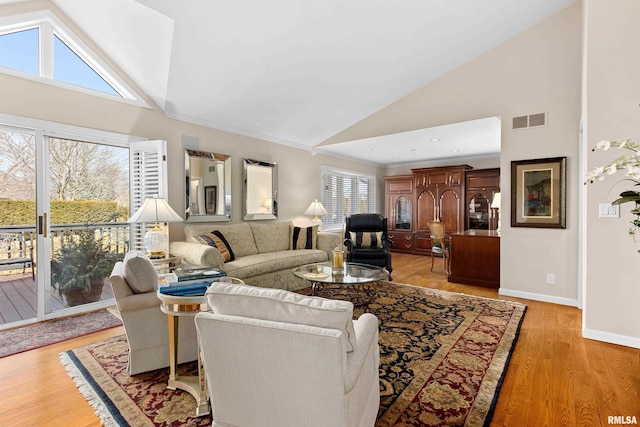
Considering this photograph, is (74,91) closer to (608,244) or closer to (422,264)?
(608,244)

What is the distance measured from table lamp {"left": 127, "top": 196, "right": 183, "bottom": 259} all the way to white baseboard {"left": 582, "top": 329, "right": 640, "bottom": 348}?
4.14m

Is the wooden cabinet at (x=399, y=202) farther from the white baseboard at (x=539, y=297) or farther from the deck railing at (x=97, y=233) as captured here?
the deck railing at (x=97, y=233)

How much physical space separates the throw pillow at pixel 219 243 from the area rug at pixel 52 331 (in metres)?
1.20

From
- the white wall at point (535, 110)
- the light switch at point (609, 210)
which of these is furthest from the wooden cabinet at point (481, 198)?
the light switch at point (609, 210)

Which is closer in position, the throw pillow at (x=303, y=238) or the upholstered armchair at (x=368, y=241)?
the upholstered armchair at (x=368, y=241)

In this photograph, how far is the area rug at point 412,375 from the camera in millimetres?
1745

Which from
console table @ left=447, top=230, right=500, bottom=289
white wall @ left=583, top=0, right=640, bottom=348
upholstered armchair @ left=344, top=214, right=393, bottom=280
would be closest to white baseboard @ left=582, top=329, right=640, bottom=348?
white wall @ left=583, top=0, right=640, bottom=348

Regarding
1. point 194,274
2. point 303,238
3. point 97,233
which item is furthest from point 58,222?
point 303,238

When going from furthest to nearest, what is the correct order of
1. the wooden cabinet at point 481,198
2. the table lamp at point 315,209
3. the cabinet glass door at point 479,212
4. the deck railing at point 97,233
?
1. the cabinet glass door at point 479,212
2. the wooden cabinet at point 481,198
3. the table lamp at point 315,209
4. the deck railing at point 97,233

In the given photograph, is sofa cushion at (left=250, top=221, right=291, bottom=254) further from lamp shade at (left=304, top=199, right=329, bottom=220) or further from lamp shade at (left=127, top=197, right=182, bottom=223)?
lamp shade at (left=127, top=197, right=182, bottom=223)

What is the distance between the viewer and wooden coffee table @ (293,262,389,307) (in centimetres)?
314

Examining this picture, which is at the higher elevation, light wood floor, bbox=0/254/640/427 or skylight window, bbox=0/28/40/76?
skylight window, bbox=0/28/40/76

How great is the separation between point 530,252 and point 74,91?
223 inches

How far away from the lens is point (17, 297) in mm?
3162
